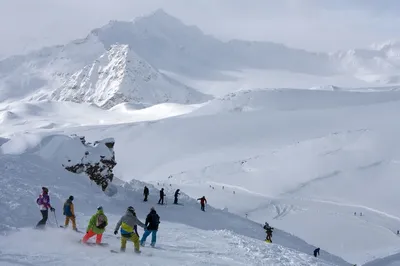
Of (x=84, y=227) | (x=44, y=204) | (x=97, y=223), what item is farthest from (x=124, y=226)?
(x=84, y=227)

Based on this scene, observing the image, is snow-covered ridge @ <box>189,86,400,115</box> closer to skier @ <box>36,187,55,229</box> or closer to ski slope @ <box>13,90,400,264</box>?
ski slope @ <box>13,90,400,264</box>

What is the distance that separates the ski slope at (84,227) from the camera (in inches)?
591

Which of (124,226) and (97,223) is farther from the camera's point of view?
(97,223)

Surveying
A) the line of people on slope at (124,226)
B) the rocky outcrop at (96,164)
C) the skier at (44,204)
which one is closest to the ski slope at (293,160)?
the rocky outcrop at (96,164)

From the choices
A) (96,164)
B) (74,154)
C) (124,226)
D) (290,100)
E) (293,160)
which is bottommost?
(124,226)

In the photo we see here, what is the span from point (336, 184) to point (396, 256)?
3592 centimetres

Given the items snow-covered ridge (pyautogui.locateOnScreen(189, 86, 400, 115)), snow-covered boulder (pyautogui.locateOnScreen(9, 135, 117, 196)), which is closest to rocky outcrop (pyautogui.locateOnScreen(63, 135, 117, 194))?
snow-covered boulder (pyautogui.locateOnScreen(9, 135, 117, 196))

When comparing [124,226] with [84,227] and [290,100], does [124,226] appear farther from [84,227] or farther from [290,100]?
[290,100]

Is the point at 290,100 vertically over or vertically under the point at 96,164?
over

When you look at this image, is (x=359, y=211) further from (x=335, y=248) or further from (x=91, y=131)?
(x=91, y=131)

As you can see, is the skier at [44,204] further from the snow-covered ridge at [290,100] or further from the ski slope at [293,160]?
the snow-covered ridge at [290,100]

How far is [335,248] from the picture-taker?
4359 cm

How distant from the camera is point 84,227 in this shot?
63.0ft

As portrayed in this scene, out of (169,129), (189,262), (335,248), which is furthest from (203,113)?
(189,262)
